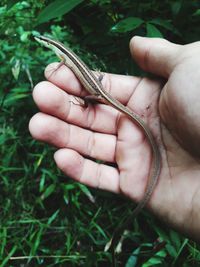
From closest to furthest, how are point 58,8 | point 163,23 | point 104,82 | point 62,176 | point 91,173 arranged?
1. point 58,8
2. point 163,23
3. point 91,173
4. point 104,82
5. point 62,176

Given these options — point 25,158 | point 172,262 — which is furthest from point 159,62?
point 25,158

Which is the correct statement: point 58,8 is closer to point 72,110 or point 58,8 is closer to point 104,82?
point 72,110

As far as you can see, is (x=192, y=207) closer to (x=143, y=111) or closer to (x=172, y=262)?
(x=172, y=262)

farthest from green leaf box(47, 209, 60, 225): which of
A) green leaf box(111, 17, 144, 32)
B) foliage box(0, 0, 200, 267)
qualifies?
green leaf box(111, 17, 144, 32)

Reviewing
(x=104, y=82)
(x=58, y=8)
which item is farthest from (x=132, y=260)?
(x=58, y=8)

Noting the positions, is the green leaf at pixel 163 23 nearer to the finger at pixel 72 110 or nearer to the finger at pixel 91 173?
the finger at pixel 72 110
